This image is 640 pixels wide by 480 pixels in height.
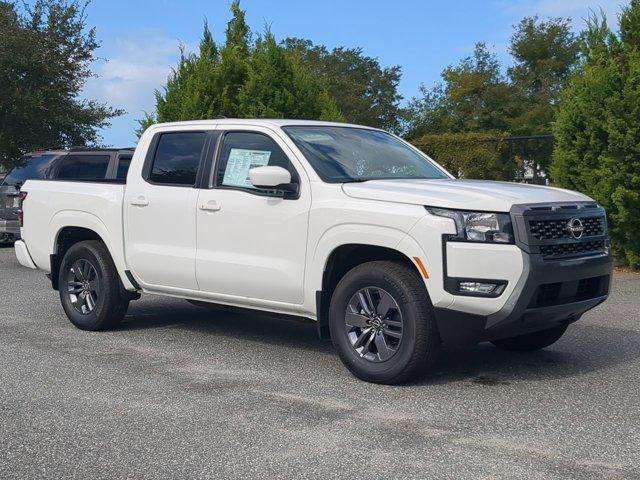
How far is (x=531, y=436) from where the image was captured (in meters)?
4.86

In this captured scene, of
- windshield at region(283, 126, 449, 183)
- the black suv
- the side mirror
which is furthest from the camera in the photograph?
→ the black suv

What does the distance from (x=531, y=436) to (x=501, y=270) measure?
3.78ft

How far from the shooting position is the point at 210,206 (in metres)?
7.05

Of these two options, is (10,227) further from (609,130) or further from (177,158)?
(609,130)

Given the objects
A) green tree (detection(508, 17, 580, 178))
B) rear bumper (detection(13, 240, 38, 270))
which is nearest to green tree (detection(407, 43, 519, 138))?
green tree (detection(508, 17, 580, 178))

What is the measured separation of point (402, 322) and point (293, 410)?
102cm

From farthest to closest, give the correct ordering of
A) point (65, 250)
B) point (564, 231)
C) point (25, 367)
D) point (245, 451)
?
point (65, 250), point (25, 367), point (564, 231), point (245, 451)

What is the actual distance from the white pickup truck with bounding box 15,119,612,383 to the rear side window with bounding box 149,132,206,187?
0.01 meters

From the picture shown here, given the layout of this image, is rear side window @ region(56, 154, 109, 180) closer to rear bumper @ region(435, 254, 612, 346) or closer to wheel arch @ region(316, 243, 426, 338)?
wheel arch @ region(316, 243, 426, 338)

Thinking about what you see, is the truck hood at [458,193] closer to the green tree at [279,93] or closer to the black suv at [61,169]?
the black suv at [61,169]

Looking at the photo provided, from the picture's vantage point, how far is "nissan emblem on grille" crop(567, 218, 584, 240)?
19.5 ft

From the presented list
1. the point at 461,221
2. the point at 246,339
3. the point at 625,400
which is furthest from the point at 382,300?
the point at 246,339

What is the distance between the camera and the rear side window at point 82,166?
1392 cm

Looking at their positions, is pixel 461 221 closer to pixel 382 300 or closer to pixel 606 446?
pixel 382 300
